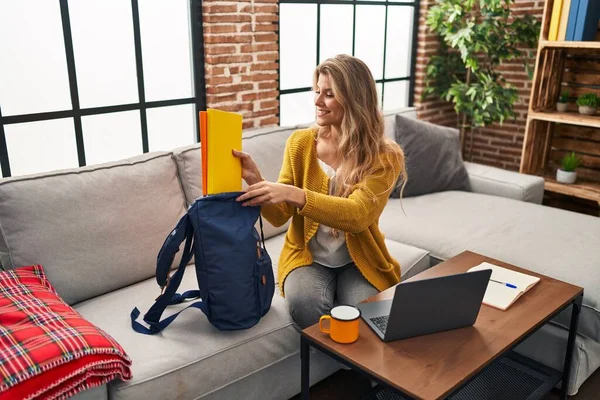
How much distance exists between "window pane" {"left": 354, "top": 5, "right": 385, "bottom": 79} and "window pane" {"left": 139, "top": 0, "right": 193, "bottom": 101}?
1.36 m

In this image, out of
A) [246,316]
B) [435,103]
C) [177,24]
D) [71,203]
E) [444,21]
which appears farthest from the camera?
[435,103]

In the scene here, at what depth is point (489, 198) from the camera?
3.00 metres

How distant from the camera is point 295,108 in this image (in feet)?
11.3

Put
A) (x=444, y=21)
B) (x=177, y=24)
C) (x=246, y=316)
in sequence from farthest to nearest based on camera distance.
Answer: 1. (x=444, y=21)
2. (x=177, y=24)
3. (x=246, y=316)

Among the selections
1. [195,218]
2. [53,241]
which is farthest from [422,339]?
[53,241]

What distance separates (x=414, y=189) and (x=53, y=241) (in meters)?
1.86

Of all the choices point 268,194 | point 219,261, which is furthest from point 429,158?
point 219,261

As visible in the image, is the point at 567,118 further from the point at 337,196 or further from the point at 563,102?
the point at 337,196

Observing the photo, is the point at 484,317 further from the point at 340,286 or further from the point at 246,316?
the point at 246,316

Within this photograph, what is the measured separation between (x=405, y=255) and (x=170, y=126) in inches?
53.5

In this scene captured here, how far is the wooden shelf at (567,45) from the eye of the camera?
10.4 feet

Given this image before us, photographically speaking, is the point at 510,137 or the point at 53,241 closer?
the point at 53,241

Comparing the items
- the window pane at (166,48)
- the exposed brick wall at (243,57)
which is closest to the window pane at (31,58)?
the window pane at (166,48)

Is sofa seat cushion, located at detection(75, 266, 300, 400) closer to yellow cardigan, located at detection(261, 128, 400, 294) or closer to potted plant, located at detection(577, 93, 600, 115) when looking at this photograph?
yellow cardigan, located at detection(261, 128, 400, 294)
